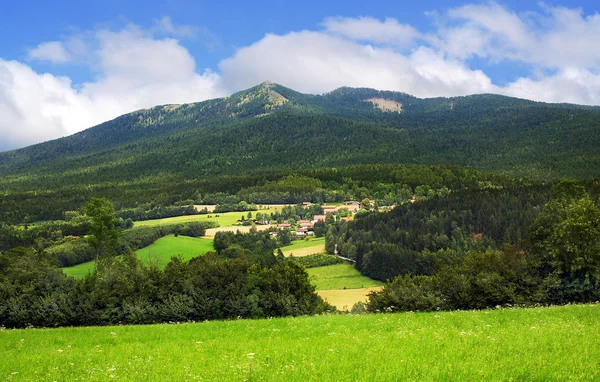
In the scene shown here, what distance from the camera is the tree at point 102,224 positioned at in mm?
53684

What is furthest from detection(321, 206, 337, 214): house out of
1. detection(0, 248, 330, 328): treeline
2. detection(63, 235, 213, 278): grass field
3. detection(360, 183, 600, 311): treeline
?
detection(360, 183, 600, 311): treeline

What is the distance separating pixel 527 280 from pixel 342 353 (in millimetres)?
24222

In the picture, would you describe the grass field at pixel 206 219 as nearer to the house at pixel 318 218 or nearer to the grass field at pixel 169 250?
the house at pixel 318 218

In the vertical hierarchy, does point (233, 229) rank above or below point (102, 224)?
below

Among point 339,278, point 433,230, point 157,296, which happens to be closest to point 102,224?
point 157,296

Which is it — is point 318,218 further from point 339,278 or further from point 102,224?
point 102,224

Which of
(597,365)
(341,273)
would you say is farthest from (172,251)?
(597,365)

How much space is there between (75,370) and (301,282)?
26684 millimetres

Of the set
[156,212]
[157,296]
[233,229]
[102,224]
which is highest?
[102,224]

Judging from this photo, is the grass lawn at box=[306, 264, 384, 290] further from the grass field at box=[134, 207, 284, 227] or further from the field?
the grass field at box=[134, 207, 284, 227]

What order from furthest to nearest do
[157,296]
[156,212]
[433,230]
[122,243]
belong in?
[156,212], [433,230], [122,243], [157,296]

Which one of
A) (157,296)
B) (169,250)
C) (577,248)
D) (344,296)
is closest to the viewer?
(577,248)

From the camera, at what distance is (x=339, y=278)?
86500mm

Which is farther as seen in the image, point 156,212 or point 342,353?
point 156,212
